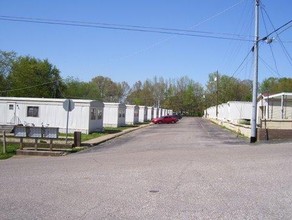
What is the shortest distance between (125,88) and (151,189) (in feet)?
428

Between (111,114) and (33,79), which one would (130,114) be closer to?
(111,114)

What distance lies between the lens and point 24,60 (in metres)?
82.1

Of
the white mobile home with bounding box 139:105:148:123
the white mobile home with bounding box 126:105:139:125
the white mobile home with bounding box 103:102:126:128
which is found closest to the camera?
the white mobile home with bounding box 103:102:126:128

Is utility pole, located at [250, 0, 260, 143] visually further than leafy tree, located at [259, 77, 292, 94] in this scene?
No

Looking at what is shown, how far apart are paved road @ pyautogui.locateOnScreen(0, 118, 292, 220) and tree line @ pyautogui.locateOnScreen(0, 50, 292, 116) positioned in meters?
56.3

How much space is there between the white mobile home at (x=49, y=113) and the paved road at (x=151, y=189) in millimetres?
19617

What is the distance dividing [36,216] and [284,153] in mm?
12760

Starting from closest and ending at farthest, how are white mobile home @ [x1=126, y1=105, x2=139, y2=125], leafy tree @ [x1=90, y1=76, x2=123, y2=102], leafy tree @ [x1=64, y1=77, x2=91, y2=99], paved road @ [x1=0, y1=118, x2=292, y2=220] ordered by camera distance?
paved road @ [x1=0, y1=118, x2=292, y2=220] < white mobile home @ [x1=126, y1=105, x2=139, y2=125] < leafy tree @ [x1=64, y1=77, x2=91, y2=99] < leafy tree @ [x1=90, y1=76, x2=123, y2=102]

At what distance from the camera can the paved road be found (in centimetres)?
772

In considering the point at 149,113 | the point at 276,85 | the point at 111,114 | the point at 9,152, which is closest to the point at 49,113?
the point at 111,114

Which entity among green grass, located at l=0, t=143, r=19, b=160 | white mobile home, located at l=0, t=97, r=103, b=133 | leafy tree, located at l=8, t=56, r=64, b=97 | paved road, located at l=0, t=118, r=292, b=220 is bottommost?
green grass, located at l=0, t=143, r=19, b=160

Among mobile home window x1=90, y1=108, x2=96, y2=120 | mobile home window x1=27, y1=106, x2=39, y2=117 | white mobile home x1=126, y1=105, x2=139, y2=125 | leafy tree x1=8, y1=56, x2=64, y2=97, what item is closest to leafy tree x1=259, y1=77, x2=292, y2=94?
white mobile home x1=126, y1=105, x2=139, y2=125

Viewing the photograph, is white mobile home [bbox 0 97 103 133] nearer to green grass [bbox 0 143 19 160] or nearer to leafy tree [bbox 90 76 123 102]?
green grass [bbox 0 143 19 160]

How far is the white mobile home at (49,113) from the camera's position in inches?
1380
